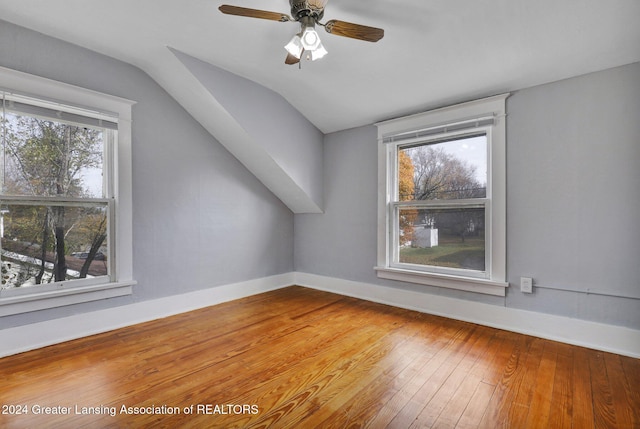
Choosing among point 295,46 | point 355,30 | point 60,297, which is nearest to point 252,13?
point 295,46

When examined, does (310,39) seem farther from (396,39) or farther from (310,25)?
(396,39)

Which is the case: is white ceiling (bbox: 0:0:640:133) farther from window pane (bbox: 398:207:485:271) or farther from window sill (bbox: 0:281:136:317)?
window sill (bbox: 0:281:136:317)

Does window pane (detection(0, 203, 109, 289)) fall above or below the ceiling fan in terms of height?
below

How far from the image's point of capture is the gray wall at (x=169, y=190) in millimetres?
2352

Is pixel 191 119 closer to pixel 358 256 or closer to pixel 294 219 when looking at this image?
pixel 294 219

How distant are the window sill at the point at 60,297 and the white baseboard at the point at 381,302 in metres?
0.12

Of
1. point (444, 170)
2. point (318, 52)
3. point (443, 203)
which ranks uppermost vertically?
point (318, 52)

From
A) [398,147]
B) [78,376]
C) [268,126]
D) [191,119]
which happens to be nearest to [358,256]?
[398,147]

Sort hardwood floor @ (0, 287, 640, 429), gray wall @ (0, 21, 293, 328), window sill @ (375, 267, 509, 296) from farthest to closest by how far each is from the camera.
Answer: window sill @ (375, 267, 509, 296) < gray wall @ (0, 21, 293, 328) < hardwood floor @ (0, 287, 640, 429)

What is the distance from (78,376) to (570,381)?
3.04 m

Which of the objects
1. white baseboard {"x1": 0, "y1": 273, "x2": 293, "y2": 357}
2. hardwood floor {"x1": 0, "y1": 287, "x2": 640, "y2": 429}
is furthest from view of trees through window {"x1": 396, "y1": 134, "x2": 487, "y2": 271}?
white baseboard {"x1": 0, "y1": 273, "x2": 293, "y2": 357}

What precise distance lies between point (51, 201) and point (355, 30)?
2644 mm

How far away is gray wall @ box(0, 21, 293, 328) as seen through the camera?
7.72 feet

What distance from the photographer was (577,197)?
2367mm
